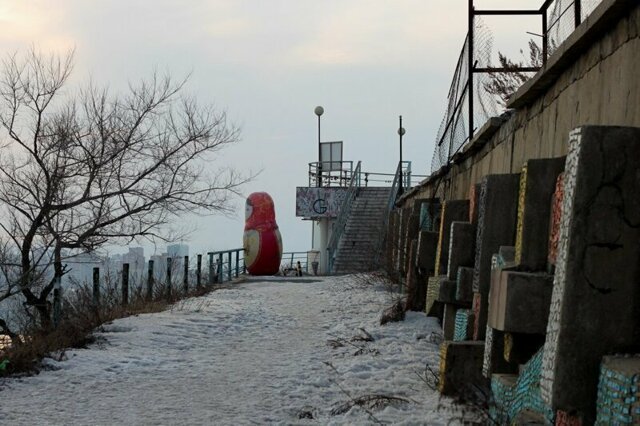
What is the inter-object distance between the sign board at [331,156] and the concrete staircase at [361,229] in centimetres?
351

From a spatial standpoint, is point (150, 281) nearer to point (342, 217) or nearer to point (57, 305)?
point (57, 305)

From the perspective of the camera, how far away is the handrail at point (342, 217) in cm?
2706

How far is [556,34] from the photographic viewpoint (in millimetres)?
4887

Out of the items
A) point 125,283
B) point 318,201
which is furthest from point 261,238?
point 125,283

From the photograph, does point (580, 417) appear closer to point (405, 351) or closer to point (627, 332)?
point (627, 332)

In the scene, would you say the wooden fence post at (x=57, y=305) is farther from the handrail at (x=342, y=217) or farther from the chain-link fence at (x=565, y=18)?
the handrail at (x=342, y=217)

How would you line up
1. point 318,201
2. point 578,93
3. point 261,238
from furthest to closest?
1. point 318,201
2. point 261,238
3. point 578,93

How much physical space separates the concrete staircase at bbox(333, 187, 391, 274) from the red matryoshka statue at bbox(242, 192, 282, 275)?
235 cm

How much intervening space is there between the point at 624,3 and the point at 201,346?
6.72 m

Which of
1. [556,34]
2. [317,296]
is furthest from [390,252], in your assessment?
[556,34]

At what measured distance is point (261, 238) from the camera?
25031mm

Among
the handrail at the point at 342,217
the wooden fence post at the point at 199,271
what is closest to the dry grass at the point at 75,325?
the wooden fence post at the point at 199,271

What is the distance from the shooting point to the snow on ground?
528 cm

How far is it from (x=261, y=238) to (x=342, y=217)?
429 centimetres
